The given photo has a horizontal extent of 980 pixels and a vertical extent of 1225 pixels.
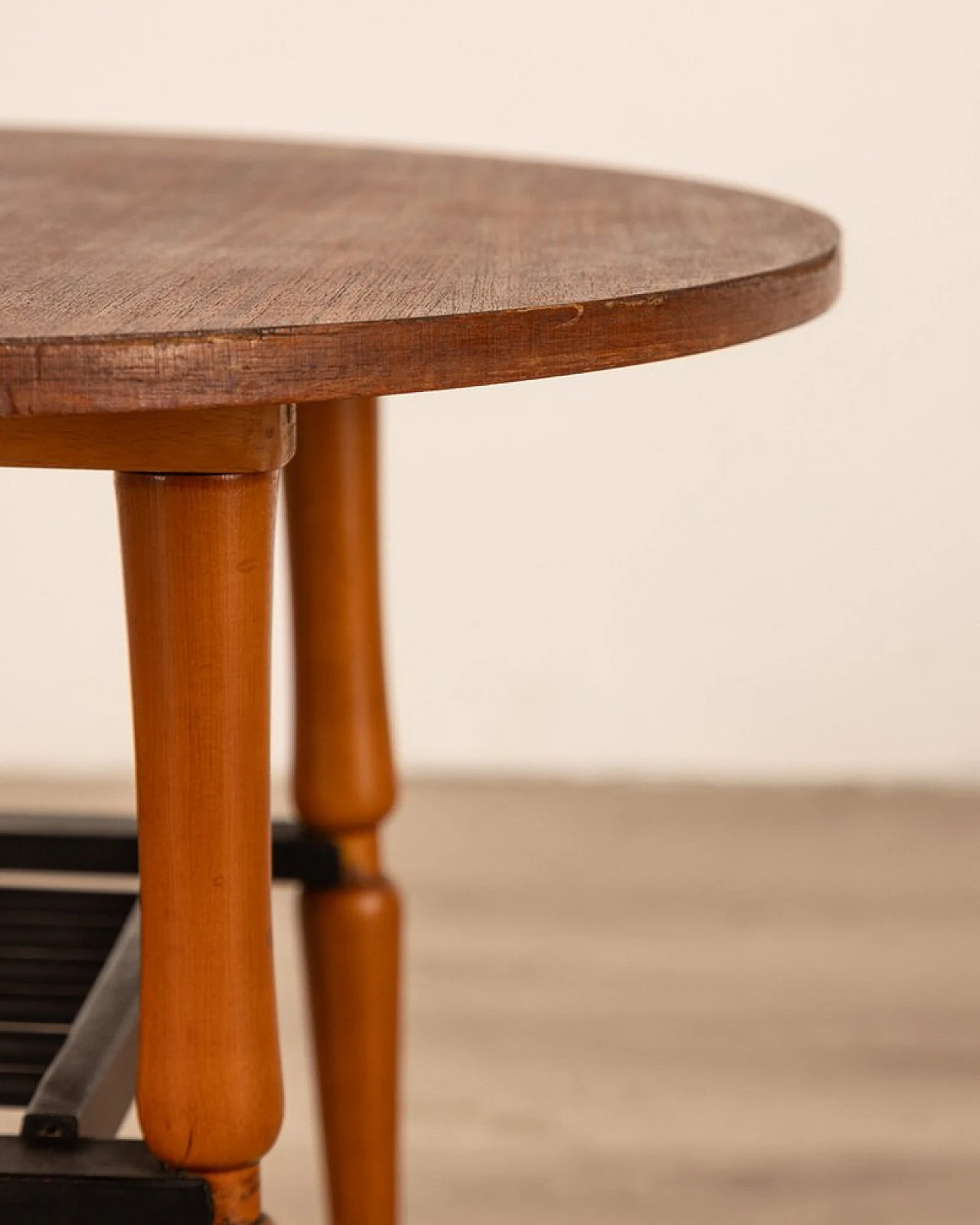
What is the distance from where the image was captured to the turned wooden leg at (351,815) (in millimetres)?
1257

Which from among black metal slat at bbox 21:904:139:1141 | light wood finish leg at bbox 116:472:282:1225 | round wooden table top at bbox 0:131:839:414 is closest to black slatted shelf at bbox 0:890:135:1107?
black metal slat at bbox 21:904:139:1141

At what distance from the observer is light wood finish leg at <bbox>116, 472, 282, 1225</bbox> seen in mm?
748

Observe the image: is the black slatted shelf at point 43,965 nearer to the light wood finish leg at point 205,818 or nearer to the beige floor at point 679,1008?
the light wood finish leg at point 205,818

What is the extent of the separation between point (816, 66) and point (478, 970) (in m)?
1.35

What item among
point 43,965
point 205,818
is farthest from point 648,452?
point 205,818

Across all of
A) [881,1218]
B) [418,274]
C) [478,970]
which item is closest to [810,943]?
[478,970]

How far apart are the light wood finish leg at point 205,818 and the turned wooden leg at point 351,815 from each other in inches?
18.3

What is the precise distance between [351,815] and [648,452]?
146cm

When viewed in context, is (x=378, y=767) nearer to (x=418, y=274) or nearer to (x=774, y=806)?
(x=418, y=274)

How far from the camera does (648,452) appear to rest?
8.80ft

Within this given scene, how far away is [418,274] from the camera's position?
0.79m

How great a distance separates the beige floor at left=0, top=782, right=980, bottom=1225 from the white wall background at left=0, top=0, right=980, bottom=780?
5.3 inches

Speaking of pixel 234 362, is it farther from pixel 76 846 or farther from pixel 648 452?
pixel 648 452

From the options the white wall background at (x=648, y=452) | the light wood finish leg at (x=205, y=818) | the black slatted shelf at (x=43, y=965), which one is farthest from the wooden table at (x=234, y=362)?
the white wall background at (x=648, y=452)
